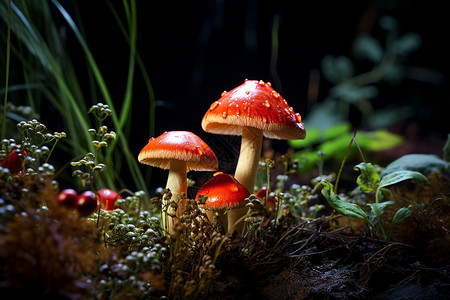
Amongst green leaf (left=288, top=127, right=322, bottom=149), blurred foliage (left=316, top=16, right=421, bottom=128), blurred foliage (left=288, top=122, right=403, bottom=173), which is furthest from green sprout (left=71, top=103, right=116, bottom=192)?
blurred foliage (left=316, top=16, right=421, bottom=128)

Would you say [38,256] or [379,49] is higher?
[379,49]

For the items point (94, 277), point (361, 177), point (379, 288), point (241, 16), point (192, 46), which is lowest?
Result: point (379, 288)

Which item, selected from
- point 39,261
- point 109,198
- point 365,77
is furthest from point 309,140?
point 39,261

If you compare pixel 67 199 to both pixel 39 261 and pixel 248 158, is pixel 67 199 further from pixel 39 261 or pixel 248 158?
pixel 248 158

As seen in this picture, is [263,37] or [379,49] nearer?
[263,37]

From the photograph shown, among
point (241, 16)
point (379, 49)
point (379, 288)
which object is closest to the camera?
point (379, 288)

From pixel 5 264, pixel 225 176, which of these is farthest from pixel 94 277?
pixel 225 176

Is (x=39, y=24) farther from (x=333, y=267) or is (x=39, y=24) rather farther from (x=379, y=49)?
(x=379, y=49)
